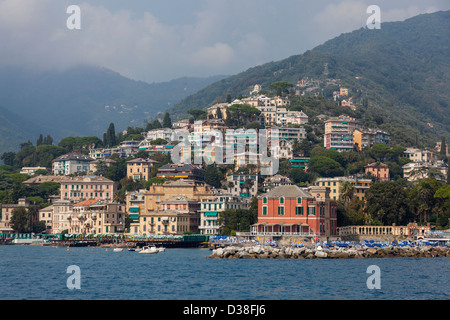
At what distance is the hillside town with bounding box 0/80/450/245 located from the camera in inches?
3775

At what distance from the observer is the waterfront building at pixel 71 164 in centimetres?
16825

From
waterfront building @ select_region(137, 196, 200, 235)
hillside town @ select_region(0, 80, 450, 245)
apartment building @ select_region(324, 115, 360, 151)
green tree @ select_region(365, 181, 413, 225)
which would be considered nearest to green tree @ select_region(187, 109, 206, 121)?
hillside town @ select_region(0, 80, 450, 245)

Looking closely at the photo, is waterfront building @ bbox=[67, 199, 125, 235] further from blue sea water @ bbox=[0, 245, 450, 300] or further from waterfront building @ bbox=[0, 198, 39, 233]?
blue sea water @ bbox=[0, 245, 450, 300]

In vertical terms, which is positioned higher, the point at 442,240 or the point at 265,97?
the point at 265,97

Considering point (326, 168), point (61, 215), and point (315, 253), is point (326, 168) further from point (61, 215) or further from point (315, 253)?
point (315, 253)

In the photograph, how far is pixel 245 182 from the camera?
133 m

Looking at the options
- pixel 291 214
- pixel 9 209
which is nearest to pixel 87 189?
pixel 9 209

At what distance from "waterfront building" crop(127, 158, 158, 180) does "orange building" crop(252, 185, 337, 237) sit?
199 ft

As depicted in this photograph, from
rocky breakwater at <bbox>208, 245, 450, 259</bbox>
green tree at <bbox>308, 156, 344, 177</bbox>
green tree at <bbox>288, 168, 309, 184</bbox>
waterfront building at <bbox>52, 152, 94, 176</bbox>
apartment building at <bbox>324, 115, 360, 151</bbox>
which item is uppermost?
apartment building at <bbox>324, 115, 360, 151</bbox>

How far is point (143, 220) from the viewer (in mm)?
113500

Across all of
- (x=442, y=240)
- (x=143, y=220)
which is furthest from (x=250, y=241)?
(x=143, y=220)
